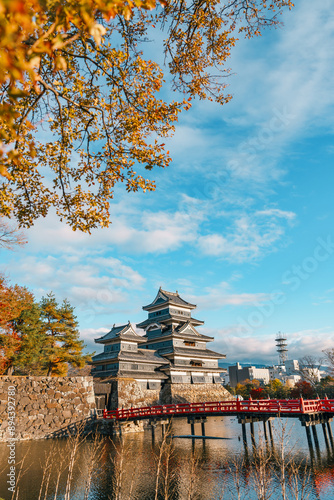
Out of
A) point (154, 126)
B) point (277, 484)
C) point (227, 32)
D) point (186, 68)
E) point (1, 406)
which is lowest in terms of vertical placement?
point (277, 484)

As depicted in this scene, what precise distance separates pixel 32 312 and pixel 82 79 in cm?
2282

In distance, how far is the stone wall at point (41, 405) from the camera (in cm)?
2120

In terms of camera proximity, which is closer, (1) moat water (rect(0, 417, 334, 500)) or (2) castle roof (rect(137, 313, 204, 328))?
(1) moat water (rect(0, 417, 334, 500))

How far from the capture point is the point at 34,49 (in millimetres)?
2076

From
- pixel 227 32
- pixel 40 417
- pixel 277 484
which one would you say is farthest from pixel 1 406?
pixel 227 32

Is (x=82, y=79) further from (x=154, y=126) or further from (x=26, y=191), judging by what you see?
(x=26, y=191)

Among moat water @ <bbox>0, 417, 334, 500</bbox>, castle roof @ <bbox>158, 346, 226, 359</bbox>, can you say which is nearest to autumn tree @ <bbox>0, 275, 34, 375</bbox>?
moat water @ <bbox>0, 417, 334, 500</bbox>

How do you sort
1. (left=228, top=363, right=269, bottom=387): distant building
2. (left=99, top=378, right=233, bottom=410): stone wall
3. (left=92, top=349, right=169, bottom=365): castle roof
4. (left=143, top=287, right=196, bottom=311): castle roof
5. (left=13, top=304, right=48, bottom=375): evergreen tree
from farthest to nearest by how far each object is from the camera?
1. (left=228, top=363, right=269, bottom=387): distant building
2. (left=143, top=287, right=196, bottom=311): castle roof
3. (left=92, top=349, right=169, bottom=365): castle roof
4. (left=99, top=378, right=233, bottom=410): stone wall
5. (left=13, top=304, right=48, bottom=375): evergreen tree

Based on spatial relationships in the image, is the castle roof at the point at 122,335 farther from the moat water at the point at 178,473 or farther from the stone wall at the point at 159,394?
the moat water at the point at 178,473

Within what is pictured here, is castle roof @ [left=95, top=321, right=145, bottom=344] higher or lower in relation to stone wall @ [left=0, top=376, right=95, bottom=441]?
higher

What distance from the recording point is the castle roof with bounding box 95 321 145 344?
33.5 m

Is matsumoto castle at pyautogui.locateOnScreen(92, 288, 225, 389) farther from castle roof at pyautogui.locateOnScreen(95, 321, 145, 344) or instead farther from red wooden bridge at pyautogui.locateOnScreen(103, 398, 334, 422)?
red wooden bridge at pyautogui.locateOnScreen(103, 398, 334, 422)

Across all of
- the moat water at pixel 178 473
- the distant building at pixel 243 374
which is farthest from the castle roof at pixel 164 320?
the distant building at pixel 243 374

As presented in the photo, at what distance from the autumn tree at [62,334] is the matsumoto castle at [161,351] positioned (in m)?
5.30
